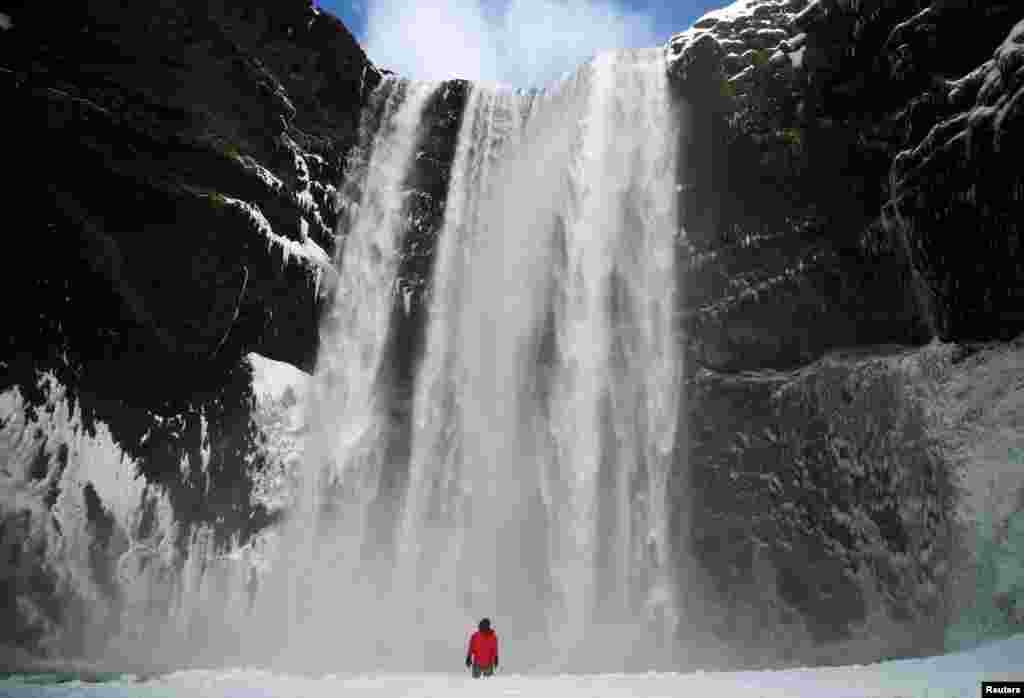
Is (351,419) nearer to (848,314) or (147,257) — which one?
(147,257)

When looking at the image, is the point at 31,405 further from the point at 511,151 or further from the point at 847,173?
the point at 847,173

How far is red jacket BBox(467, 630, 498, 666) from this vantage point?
30.7 ft

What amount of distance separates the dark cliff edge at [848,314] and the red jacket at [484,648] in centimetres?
758

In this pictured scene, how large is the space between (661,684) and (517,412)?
11.3 m

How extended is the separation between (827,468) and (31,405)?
16997mm

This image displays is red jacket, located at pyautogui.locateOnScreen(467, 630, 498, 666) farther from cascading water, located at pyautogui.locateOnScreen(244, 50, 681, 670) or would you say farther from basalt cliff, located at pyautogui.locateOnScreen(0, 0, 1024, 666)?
basalt cliff, located at pyautogui.locateOnScreen(0, 0, 1024, 666)

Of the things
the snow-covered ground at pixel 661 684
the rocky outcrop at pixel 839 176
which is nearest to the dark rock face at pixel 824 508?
the rocky outcrop at pixel 839 176

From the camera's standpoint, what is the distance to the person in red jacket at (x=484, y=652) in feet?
30.7

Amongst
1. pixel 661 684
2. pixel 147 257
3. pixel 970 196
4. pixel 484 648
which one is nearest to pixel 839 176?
pixel 970 196

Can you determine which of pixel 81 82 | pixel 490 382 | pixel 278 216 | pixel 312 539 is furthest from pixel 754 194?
pixel 81 82

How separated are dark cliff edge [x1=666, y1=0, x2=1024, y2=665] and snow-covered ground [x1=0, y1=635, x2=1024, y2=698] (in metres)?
4.54

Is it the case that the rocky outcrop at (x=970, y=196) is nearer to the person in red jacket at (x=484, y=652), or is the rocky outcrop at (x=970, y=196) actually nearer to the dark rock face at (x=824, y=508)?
the dark rock face at (x=824, y=508)

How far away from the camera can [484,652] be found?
30.8 feet

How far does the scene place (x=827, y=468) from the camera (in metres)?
15.3
